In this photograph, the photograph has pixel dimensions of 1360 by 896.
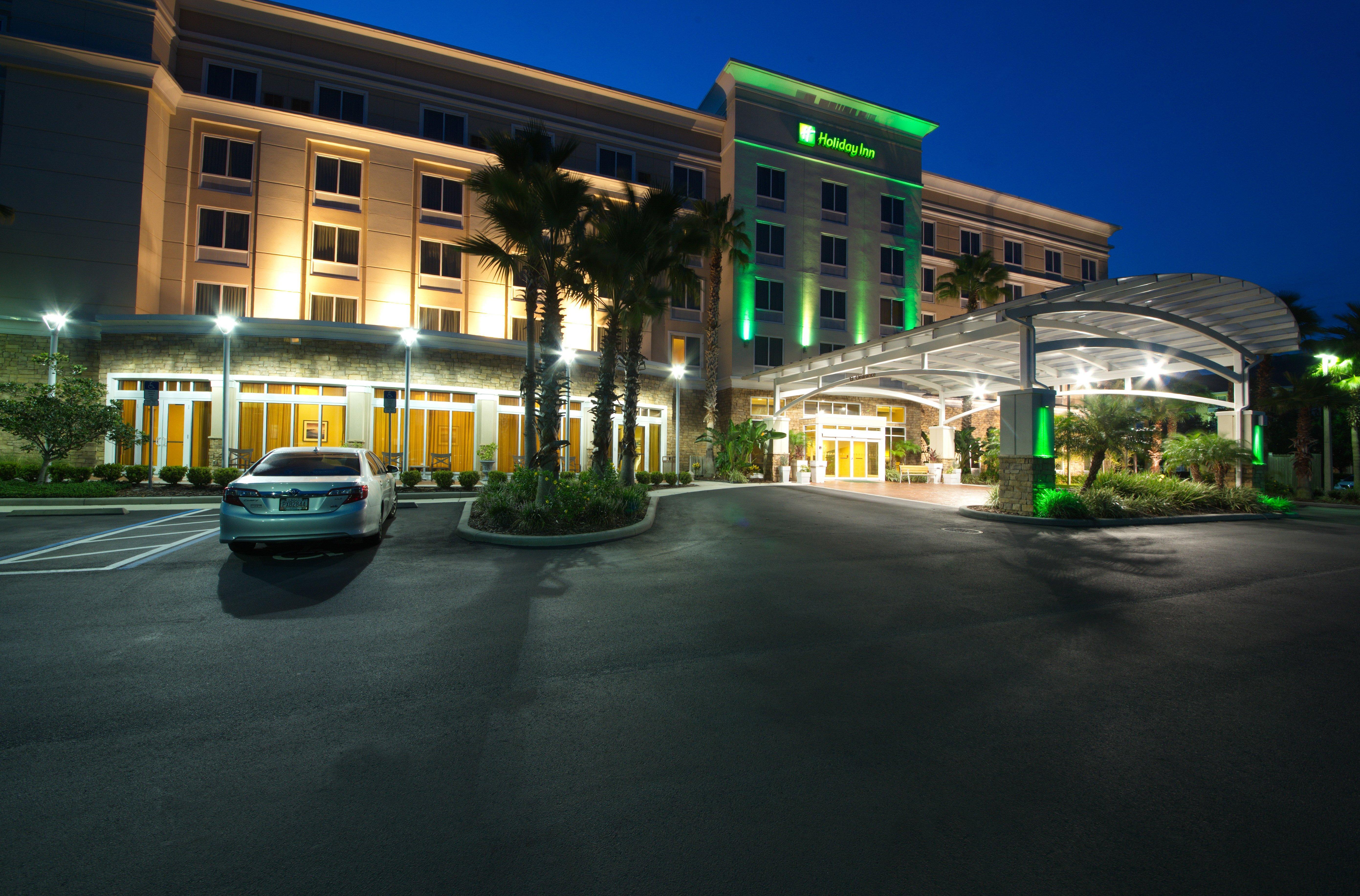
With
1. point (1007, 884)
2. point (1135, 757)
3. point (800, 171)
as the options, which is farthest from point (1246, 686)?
point (800, 171)

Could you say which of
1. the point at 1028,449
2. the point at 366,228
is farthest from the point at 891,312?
the point at 366,228

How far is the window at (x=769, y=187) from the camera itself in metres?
31.0

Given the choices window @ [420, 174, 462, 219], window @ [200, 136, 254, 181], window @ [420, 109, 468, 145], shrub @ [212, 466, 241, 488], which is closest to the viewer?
shrub @ [212, 466, 241, 488]

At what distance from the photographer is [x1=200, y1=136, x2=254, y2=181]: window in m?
24.2

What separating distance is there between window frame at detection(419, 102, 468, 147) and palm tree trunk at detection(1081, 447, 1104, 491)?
2692 cm

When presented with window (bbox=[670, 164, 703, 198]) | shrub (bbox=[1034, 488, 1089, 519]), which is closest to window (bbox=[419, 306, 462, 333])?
window (bbox=[670, 164, 703, 198])

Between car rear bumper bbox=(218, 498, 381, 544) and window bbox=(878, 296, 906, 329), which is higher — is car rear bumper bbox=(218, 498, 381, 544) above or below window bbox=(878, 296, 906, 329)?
below

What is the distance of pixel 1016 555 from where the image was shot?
9.67m

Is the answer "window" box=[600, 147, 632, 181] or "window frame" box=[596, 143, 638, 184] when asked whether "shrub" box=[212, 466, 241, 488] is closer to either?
"window frame" box=[596, 143, 638, 184]

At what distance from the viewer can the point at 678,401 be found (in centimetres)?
2600

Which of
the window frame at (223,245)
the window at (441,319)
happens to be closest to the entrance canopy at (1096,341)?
the window at (441,319)

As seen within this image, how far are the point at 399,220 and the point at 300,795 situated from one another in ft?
90.7

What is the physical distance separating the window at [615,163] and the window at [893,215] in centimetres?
1375

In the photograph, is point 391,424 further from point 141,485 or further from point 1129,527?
point 1129,527
